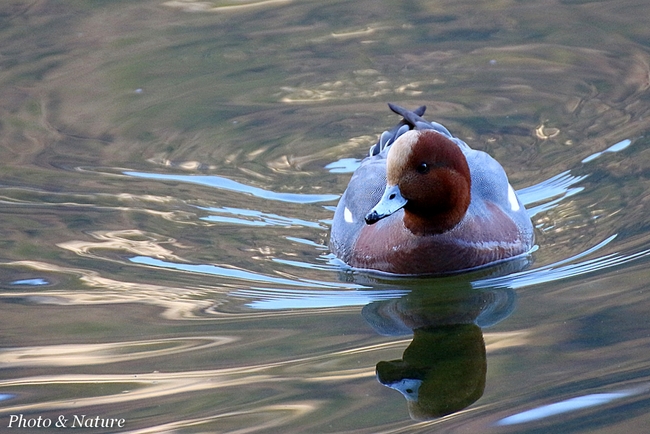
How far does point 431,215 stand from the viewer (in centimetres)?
632

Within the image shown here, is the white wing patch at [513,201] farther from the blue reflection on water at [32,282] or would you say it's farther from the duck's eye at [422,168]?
the blue reflection on water at [32,282]

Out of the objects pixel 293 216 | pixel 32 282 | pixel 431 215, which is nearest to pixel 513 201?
pixel 431 215

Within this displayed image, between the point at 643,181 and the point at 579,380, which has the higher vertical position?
the point at 643,181

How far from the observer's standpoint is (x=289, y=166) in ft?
28.3

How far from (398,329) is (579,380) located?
1.20 meters

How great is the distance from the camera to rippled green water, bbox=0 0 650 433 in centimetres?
466

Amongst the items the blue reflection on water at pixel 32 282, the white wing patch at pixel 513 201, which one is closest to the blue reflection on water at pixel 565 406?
the white wing patch at pixel 513 201

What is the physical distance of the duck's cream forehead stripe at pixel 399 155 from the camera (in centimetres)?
607

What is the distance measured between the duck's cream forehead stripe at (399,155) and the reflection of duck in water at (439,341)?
2.38 feet

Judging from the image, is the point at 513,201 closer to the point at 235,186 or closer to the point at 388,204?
the point at 388,204

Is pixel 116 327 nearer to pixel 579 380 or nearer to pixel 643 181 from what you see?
pixel 579 380

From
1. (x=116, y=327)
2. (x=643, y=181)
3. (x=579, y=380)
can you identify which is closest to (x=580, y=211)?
(x=643, y=181)

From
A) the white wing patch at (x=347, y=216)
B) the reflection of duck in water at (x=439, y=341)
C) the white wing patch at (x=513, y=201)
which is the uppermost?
the white wing patch at (x=347, y=216)

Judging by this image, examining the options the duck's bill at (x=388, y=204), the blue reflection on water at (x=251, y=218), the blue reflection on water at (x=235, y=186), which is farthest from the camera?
the blue reflection on water at (x=235, y=186)
